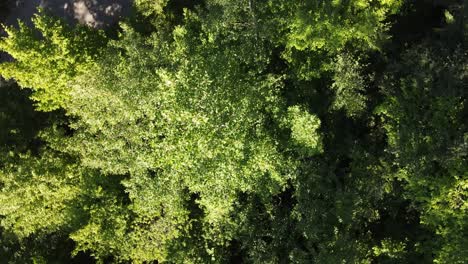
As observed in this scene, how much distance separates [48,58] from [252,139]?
10.9 m

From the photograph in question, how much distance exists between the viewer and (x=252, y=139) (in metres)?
18.7

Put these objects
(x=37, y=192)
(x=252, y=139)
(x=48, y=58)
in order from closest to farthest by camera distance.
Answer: (x=252, y=139) < (x=48, y=58) < (x=37, y=192)

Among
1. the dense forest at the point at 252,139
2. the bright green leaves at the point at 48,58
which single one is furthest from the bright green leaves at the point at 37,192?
the bright green leaves at the point at 48,58

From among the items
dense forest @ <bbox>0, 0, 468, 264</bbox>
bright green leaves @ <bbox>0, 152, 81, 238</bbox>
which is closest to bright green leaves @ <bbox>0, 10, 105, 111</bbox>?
dense forest @ <bbox>0, 0, 468, 264</bbox>

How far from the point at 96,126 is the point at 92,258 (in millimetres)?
8391

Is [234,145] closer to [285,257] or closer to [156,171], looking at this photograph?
[156,171]

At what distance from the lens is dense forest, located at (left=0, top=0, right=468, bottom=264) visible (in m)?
18.8

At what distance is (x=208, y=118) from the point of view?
17.7 meters

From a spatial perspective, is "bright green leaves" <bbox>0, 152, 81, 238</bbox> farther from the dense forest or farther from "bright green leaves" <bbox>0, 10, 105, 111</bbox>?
"bright green leaves" <bbox>0, 10, 105, 111</bbox>

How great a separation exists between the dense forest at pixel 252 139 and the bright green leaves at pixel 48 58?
75mm

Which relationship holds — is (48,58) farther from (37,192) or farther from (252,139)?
(252,139)

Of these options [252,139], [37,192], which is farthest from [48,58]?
[252,139]

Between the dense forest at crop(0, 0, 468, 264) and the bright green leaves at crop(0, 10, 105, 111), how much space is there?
0.08 meters

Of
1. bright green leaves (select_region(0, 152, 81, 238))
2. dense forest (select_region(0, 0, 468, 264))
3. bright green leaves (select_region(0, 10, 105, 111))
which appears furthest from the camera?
bright green leaves (select_region(0, 152, 81, 238))
